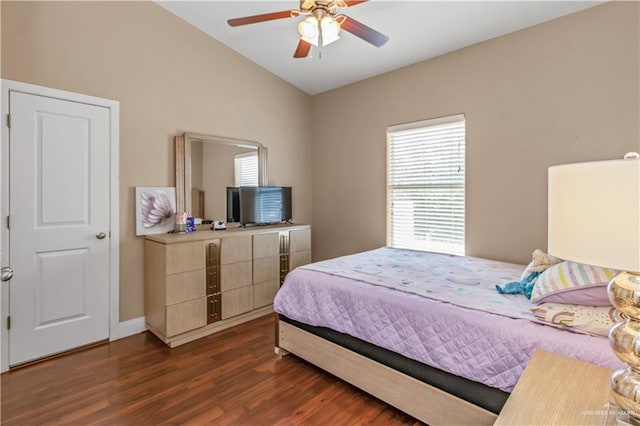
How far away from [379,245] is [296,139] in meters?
1.86

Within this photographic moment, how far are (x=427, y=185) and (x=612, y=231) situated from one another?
2755 millimetres

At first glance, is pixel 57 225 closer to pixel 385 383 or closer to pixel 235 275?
pixel 235 275

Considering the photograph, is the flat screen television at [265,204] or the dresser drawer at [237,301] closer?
the dresser drawer at [237,301]

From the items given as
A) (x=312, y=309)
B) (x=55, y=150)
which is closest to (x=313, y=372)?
(x=312, y=309)

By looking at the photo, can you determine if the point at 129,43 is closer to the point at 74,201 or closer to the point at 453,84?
the point at 74,201

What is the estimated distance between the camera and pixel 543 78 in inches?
106

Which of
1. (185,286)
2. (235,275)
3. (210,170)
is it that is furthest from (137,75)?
(235,275)

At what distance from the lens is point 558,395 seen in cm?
97

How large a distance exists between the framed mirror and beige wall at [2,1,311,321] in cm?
11

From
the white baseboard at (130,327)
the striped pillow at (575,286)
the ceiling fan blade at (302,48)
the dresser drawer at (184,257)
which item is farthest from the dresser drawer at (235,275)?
the striped pillow at (575,286)

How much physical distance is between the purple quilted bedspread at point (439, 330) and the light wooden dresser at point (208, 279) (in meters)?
1.04

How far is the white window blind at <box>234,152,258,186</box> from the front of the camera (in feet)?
11.9

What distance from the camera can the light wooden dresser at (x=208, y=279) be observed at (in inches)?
106

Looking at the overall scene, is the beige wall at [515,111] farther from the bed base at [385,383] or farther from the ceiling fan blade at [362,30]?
the bed base at [385,383]
